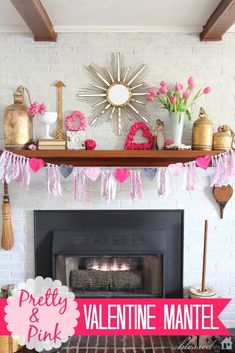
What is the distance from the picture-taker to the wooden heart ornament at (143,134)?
97.6 inches

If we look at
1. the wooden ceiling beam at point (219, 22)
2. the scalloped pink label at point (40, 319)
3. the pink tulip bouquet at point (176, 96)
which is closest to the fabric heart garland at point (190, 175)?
the pink tulip bouquet at point (176, 96)

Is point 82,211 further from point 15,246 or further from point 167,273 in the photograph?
point 167,273

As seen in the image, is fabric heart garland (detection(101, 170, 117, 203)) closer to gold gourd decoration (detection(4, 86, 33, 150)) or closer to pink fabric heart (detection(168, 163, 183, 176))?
pink fabric heart (detection(168, 163, 183, 176))

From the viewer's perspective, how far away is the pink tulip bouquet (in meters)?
2.35

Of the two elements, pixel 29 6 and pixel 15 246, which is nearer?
pixel 29 6

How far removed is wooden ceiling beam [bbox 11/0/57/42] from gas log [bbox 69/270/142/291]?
5.80 feet

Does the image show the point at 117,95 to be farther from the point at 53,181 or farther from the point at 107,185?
the point at 53,181

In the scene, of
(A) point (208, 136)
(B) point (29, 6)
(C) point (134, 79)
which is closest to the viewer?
(B) point (29, 6)

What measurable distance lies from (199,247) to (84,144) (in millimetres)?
1178

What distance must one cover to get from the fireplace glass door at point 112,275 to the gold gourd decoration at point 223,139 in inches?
36.8

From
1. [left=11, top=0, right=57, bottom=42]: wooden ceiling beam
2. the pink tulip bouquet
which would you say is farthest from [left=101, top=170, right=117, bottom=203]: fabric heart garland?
[left=11, top=0, right=57, bottom=42]: wooden ceiling beam

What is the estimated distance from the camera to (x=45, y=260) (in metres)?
2.59

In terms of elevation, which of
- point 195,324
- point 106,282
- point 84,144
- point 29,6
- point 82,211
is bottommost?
point 195,324

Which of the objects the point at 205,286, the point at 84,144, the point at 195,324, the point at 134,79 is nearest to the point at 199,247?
the point at 205,286
